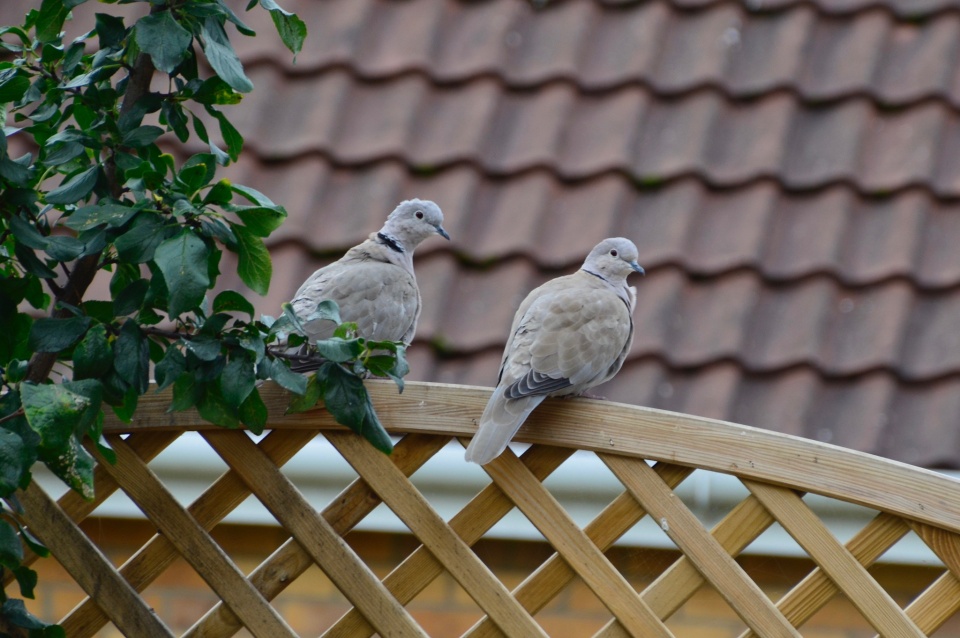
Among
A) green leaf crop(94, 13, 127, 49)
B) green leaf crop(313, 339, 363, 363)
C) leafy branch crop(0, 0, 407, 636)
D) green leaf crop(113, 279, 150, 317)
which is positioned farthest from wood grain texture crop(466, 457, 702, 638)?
green leaf crop(94, 13, 127, 49)

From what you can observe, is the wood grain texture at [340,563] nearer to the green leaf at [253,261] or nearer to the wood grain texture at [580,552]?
the wood grain texture at [580,552]

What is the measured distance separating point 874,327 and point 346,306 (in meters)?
1.37

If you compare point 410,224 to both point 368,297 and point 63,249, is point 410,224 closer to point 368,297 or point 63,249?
point 368,297

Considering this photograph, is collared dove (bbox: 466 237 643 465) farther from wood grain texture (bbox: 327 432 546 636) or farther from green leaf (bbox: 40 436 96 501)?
green leaf (bbox: 40 436 96 501)

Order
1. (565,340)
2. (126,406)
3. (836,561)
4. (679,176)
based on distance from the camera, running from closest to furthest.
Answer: (126,406) → (836,561) → (565,340) → (679,176)

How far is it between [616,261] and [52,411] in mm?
1419

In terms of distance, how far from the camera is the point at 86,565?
164cm

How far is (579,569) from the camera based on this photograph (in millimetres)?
1624

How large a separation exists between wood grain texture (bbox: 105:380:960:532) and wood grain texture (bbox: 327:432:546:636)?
6cm

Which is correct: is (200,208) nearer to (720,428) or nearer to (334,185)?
(720,428)

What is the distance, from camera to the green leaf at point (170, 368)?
1.40 metres

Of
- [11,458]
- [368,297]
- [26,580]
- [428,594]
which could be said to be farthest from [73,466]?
[428,594]

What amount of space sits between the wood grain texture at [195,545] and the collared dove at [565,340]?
1.49ft

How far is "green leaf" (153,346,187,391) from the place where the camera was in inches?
55.0
